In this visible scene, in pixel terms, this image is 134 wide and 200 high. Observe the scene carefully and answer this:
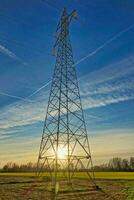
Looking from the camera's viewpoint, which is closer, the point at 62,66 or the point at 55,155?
the point at 55,155

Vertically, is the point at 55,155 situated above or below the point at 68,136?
below

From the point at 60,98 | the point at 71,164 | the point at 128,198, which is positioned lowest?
the point at 128,198

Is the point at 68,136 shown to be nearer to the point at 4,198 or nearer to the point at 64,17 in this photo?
the point at 4,198

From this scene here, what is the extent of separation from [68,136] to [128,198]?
10604mm

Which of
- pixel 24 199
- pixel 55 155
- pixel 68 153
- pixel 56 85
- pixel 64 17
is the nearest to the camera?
pixel 24 199

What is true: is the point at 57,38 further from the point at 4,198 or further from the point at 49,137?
the point at 4,198

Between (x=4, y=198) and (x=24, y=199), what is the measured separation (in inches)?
59.1

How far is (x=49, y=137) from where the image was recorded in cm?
2870

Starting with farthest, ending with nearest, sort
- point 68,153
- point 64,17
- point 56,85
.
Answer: point 64,17
point 56,85
point 68,153

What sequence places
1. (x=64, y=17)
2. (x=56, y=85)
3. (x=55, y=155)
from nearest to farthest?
(x=55, y=155)
(x=56, y=85)
(x=64, y=17)

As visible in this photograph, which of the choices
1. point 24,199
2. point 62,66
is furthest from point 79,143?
point 24,199

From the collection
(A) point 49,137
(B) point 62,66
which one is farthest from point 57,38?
(A) point 49,137

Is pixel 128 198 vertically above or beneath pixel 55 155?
beneath

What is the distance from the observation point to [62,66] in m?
32.3
